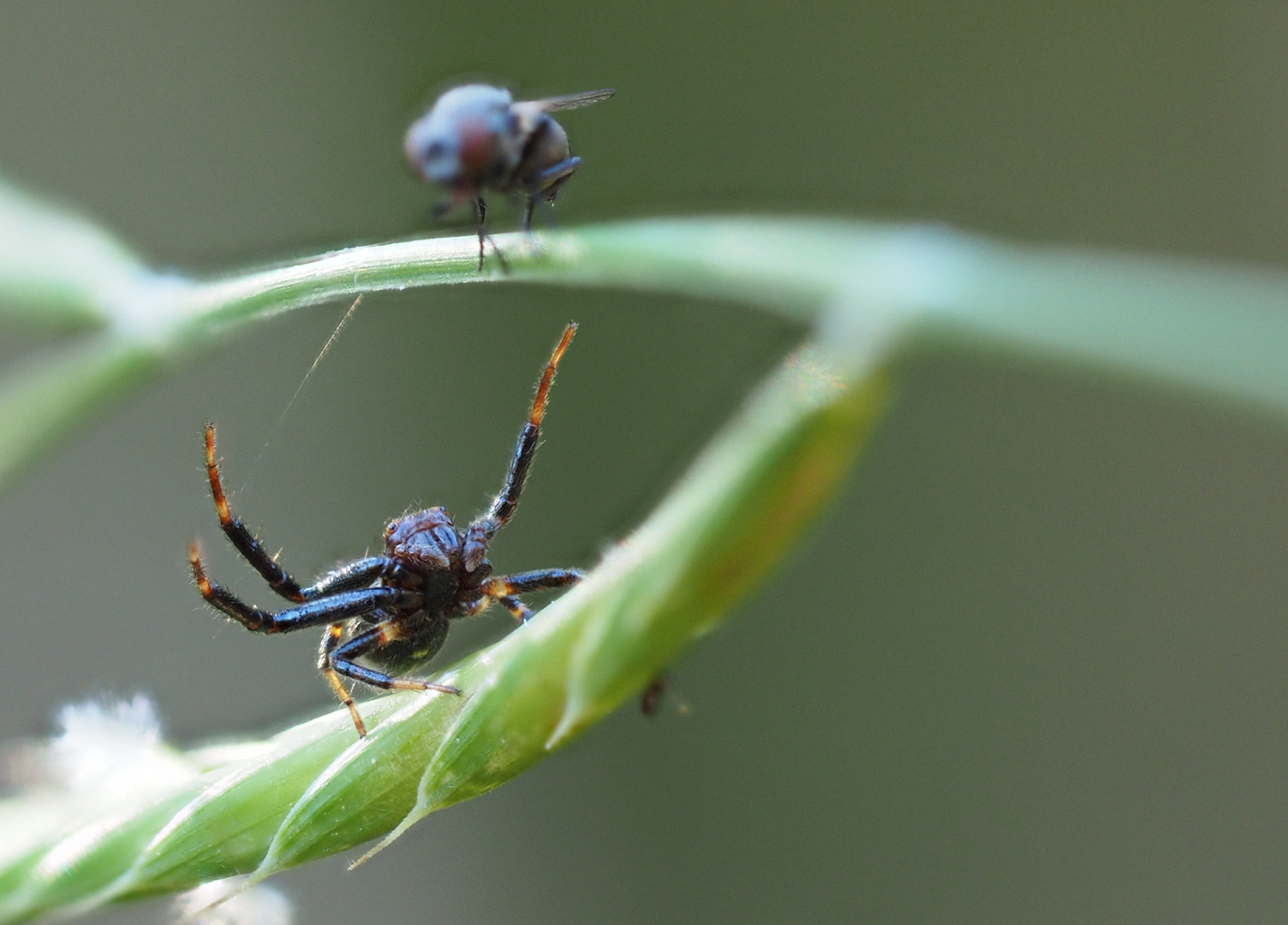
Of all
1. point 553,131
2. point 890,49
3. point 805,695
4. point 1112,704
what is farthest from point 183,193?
point 1112,704

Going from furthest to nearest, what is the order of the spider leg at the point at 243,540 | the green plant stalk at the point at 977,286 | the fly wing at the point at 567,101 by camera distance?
1. the spider leg at the point at 243,540
2. the fly wing at the point at 567,101
3. the green plant stalk at the point at 977,286

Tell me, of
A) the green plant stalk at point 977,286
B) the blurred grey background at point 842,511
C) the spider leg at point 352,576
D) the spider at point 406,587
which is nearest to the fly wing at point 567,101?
the spider at point 406,587

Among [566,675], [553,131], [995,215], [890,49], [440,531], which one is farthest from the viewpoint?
[890,49]

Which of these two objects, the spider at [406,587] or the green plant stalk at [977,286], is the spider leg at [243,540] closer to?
the spider at [406,587]

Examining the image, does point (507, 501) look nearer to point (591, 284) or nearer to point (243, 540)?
point (243, 540)

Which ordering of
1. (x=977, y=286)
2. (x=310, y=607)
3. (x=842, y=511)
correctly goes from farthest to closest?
(x=842, y=511) → (x=310, y=607) → (x=977, y=286)

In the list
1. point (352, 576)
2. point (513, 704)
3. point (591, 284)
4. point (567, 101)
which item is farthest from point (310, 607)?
point (591, 284)

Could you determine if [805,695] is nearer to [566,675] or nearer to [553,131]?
[553,131]
